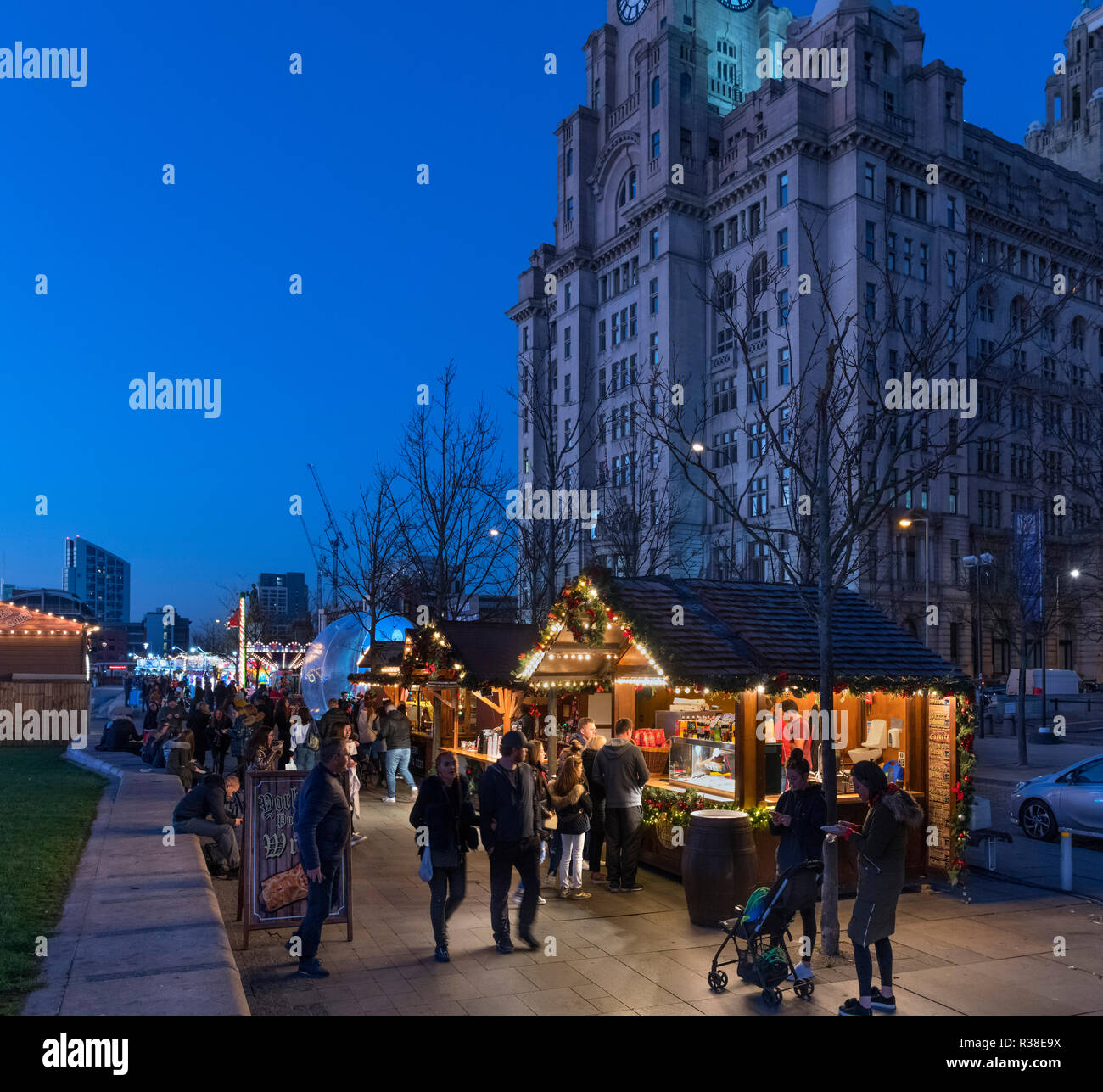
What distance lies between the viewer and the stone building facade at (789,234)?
54875mm

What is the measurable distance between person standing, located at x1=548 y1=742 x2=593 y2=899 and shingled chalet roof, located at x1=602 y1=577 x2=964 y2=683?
→ 4.98 ft

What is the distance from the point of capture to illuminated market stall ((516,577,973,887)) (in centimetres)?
1103

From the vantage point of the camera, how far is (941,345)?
419 inches

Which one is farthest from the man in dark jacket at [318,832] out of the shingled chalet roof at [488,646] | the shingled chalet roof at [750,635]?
the shingled chalet roof at [488,646]

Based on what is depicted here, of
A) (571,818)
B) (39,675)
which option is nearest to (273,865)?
(571,818)

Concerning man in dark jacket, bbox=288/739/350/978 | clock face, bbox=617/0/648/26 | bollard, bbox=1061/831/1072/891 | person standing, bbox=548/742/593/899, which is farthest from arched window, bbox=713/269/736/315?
clock face, bbox=617/0/648/26

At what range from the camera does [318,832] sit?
7957mm

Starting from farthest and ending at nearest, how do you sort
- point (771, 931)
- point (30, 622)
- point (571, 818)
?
point (30, 622) → point (571, 818) → point (771, 931)

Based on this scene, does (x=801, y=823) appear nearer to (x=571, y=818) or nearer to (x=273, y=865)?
(x=571, y=818)

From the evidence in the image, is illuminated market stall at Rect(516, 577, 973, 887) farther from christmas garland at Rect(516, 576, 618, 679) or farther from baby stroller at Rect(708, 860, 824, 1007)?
baby stroller at Rect(708, 860, 824, 1007)

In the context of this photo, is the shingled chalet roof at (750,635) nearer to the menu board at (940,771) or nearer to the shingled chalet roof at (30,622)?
the menu board at (940,771)

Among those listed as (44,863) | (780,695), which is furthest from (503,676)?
(44,863)

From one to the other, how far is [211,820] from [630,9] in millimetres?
75901

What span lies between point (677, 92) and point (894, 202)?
57.1 ft
